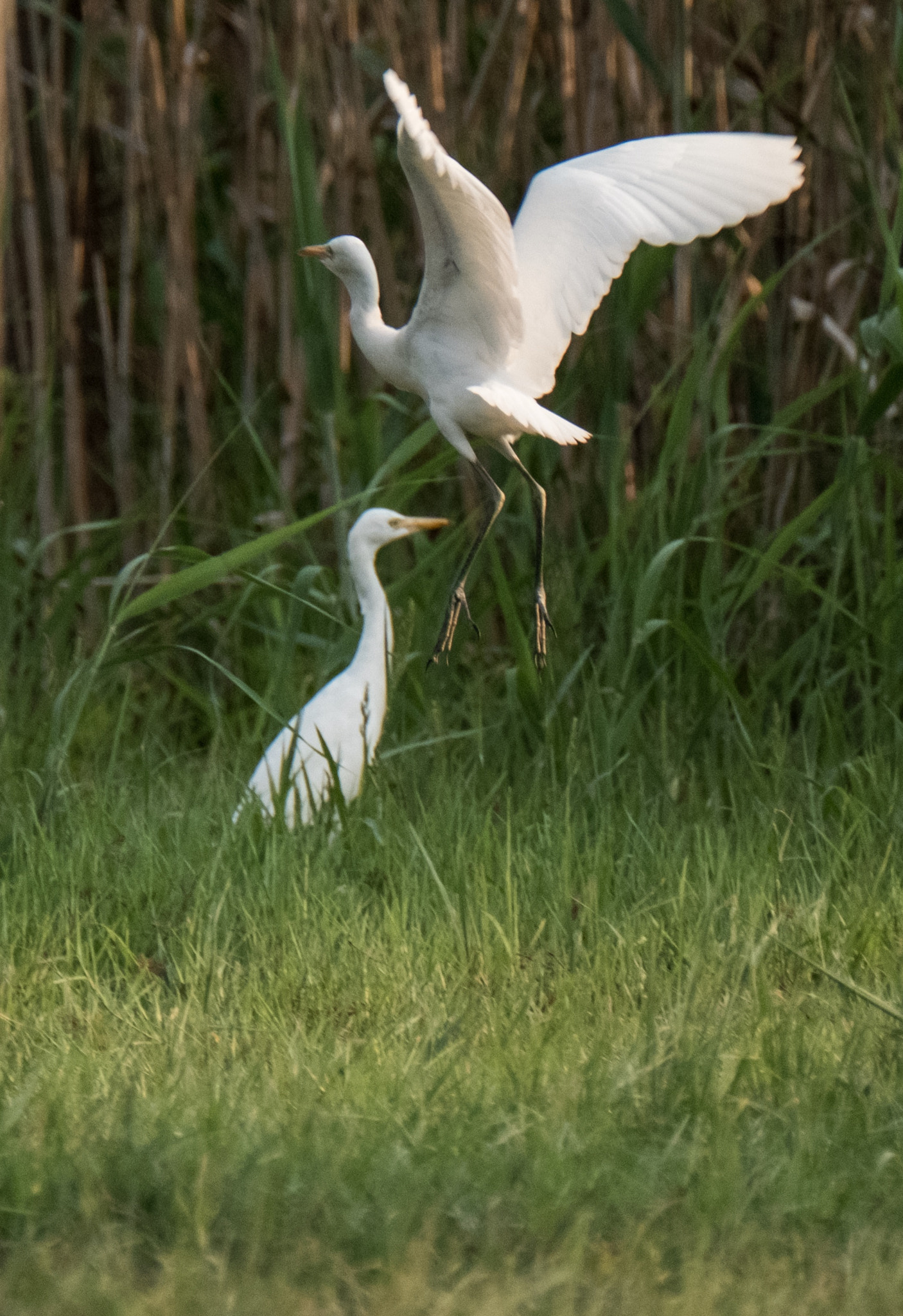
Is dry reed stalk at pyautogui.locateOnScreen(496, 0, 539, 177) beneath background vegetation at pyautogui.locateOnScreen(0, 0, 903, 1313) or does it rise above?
above

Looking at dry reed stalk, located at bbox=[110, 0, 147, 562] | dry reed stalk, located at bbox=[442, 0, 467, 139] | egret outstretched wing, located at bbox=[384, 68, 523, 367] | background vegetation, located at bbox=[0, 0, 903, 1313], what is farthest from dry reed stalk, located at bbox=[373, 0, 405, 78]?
egret outstretched wing, located at bbox=[384, 68, 523, 367]

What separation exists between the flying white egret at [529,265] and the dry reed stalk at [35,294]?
154 centimetres

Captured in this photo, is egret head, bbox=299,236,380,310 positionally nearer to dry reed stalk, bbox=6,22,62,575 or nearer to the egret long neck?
the egret long neck

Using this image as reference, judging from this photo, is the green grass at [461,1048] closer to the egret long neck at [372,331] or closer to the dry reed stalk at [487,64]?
the egret long neck at [372,331]

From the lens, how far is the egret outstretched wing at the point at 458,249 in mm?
1956

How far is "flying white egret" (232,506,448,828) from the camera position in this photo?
2842 millimetres

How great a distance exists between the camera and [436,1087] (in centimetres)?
168

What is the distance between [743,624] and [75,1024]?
2.05 meters

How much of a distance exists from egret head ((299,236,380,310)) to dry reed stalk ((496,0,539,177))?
1.17 m

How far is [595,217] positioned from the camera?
2506 mm

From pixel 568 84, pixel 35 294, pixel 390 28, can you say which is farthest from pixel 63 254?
pixel 568 84

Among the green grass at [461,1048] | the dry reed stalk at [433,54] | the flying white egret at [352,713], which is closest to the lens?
the green grass at [461,1048]

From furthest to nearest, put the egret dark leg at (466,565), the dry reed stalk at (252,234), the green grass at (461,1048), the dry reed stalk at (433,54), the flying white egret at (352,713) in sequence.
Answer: the dry reed stalk at (252,234)
the dry reed stalk at (433,54)
the flying white egret at (352,713)
the egret dark leg at (466,565)
the green grass at (461,1048)

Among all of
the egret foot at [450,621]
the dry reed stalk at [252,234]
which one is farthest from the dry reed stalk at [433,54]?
the egret foot at [450,621]
